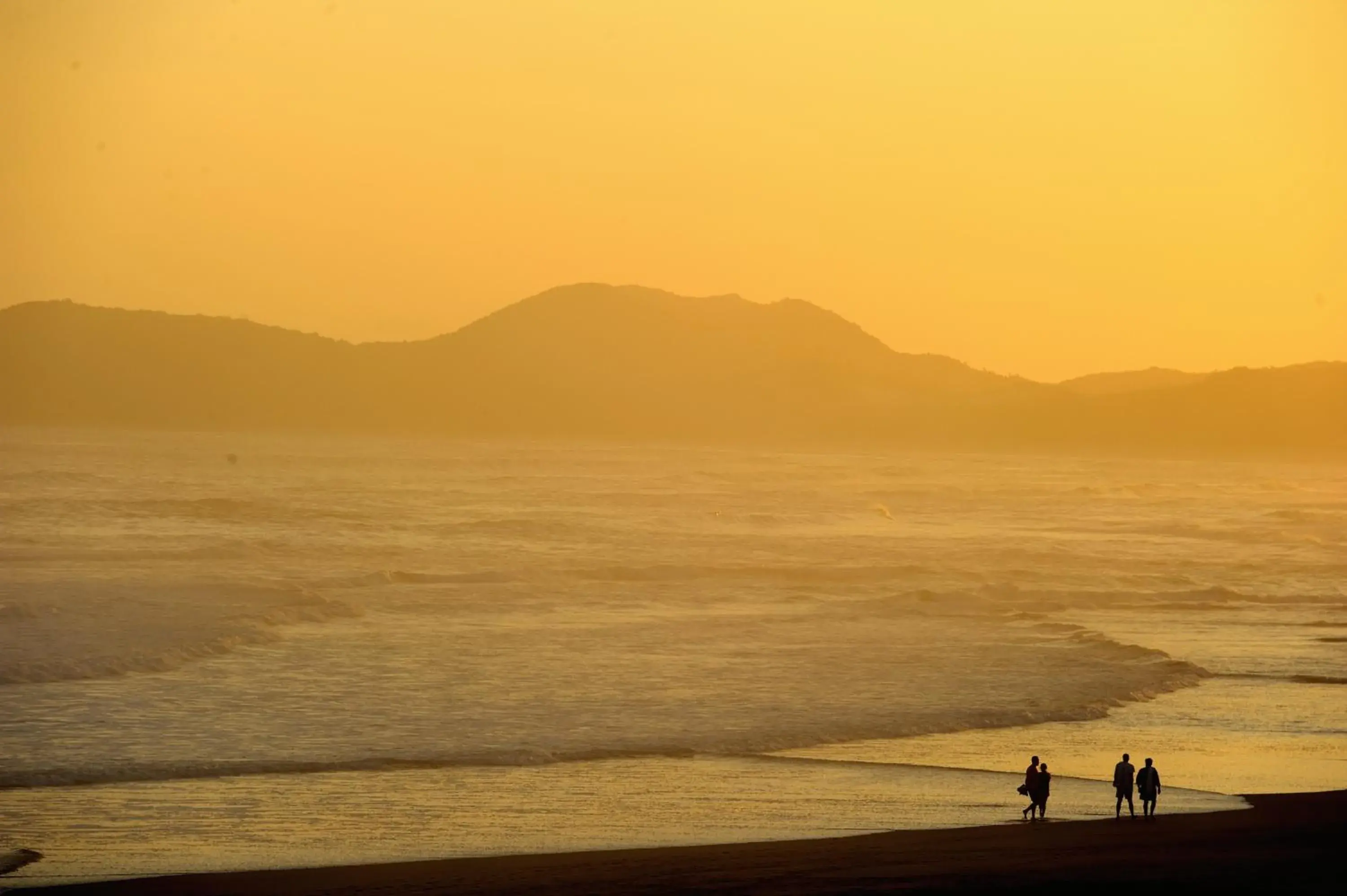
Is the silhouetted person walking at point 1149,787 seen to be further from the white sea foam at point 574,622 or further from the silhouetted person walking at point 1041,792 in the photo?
the white sea foam at point 574,622

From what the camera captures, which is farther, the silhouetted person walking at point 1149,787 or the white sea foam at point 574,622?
the white sea foam at point 574,622

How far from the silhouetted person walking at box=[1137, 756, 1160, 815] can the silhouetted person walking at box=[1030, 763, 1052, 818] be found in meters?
0.94

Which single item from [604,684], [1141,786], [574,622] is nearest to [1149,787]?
[1141,786]

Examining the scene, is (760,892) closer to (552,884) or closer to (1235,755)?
(552,884)

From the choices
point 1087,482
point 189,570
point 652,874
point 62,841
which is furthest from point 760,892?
point 1087,482

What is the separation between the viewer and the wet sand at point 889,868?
12898 mm

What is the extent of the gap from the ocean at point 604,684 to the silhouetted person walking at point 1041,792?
0.49 m

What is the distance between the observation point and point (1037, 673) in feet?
87.6

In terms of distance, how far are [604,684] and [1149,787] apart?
35.2 feet

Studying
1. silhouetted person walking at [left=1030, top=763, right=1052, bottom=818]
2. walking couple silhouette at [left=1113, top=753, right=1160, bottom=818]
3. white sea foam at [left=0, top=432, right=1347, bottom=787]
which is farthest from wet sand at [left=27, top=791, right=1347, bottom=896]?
white sea foam at [left=0, top=432, right=1347, bottom=787]

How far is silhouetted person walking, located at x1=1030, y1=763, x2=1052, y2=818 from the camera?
15.7m

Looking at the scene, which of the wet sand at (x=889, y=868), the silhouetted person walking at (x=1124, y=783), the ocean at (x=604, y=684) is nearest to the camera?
the wet sand at (x=889, y=868)

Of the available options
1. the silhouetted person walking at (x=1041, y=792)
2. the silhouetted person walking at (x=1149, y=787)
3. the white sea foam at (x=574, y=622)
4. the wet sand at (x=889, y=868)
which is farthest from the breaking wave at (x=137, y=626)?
the silhouetted person walking at (x=1149, y=787)

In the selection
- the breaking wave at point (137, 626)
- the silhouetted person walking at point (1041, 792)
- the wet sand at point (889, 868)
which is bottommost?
the wet sand at point (889, 868)
